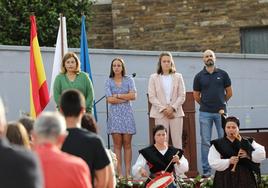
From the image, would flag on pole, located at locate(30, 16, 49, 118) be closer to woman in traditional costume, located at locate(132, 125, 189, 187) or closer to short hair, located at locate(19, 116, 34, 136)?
woman in traditional costume, located at locate(132, 125, 189, 187)

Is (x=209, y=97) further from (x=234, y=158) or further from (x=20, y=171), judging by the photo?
(x=20, y=171)

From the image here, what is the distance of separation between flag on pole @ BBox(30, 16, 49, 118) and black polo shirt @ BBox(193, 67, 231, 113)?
245 centimetres

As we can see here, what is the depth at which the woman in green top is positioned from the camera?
11.5m

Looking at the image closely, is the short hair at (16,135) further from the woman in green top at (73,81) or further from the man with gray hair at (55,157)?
the woman in green top at (73,81)

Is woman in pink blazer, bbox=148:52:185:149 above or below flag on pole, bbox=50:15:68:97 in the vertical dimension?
below

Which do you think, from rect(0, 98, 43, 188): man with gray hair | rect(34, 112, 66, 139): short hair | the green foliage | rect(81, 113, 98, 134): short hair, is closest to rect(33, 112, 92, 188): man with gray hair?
rect(34, 112, 66, 139): short hair

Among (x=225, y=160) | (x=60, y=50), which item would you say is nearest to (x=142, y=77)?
(x=60, y=50)

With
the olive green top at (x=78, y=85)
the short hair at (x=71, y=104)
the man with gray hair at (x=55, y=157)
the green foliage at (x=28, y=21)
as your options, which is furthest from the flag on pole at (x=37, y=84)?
the man with gray hair at (x=55, y=157)

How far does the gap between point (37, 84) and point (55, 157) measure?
7.44m

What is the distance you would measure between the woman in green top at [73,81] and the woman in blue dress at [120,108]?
2.96 ft

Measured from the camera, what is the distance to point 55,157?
5922 millimetres

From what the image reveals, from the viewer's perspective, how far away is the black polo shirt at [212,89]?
1262 centimetres

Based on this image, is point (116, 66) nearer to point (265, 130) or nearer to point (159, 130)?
point (159, 130)

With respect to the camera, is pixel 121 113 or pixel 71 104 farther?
pixel 121 113
